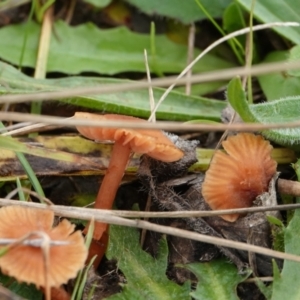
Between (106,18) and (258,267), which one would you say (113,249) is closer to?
(258,267)

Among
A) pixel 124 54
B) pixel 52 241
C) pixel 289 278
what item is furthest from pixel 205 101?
pixel 52 241

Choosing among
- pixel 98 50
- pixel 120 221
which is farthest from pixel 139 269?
pixel 98 50

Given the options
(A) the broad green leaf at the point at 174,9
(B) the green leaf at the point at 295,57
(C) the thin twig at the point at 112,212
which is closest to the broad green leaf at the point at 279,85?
(B) the green leaf at the point at 295,57

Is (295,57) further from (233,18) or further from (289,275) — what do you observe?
(289,275)

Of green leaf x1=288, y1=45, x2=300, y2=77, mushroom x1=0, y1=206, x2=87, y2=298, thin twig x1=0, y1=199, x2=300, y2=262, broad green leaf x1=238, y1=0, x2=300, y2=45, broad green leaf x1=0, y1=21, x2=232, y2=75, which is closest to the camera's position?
mushroom x1=0, y1=206, x2=87, y2=298

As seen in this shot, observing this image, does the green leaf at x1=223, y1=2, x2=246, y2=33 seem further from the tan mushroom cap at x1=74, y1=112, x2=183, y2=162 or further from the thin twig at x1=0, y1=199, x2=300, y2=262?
the thin twig at x1=0, y1=199, x2=300, y2=262

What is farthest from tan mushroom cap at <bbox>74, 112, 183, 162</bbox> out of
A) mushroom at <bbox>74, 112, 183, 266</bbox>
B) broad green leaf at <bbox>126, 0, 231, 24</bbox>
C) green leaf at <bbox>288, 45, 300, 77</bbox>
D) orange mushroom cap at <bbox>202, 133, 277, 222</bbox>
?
broad green leaf at <bbox>126, 0, 231, 24</bbox>
